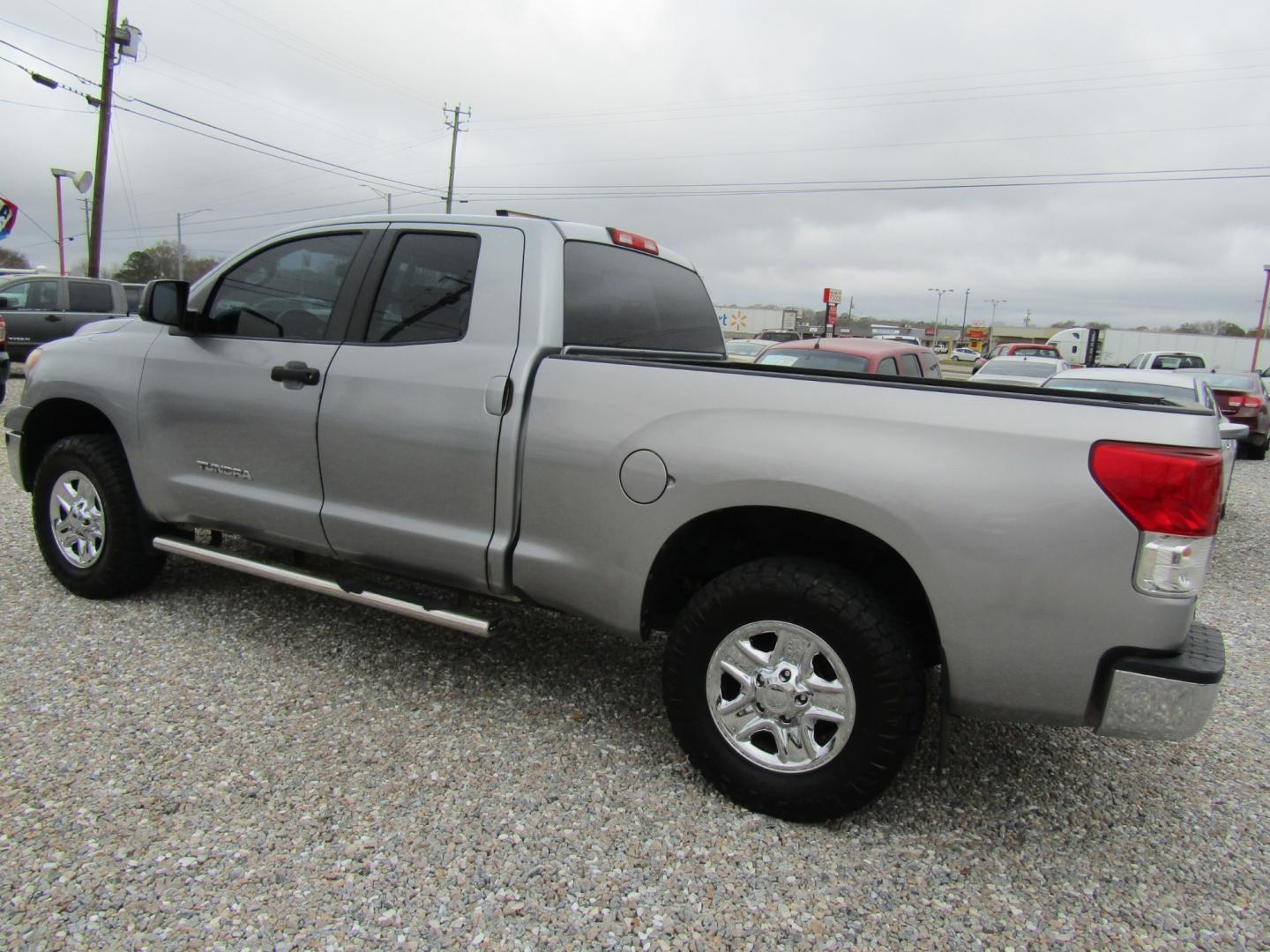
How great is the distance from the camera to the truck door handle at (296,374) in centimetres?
331

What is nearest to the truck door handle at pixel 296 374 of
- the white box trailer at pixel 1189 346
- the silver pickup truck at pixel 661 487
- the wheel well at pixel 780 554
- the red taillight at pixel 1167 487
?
the silver pickup truck at pixel 661 487

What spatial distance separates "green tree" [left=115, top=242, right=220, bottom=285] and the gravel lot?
57130 mm

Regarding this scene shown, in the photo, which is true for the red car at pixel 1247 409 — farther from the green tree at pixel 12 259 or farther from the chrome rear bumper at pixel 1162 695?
the green tree at pixel 12 259

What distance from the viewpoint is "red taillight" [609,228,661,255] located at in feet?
11.5

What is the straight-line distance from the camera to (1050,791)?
291cm

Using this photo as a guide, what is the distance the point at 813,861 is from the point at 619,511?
3.97 feet

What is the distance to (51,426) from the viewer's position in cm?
432

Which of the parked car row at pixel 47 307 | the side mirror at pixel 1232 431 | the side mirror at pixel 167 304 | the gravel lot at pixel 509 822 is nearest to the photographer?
the gravel lot at pixel 509 822

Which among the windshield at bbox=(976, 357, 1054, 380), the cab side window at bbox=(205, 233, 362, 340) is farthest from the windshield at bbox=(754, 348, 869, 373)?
the cab side window at bbox=(205, 233, 362, 340)

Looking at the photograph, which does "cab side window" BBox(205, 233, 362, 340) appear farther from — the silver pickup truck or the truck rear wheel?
the truck rear wheel

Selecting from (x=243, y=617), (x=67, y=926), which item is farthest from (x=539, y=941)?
(x=243, y=617)

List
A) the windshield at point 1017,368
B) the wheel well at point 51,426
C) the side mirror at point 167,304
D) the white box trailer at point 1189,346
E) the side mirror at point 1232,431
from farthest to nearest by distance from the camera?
1. the white box trailer at point 1189,346
2. the windshield at point 1017,368
3. the side mirror at point 1232,431
4. the wheel well at point 51,426
5. the side mirror at point 167,304

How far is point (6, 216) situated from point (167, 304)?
915cm

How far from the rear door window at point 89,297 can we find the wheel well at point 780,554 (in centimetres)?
1489
